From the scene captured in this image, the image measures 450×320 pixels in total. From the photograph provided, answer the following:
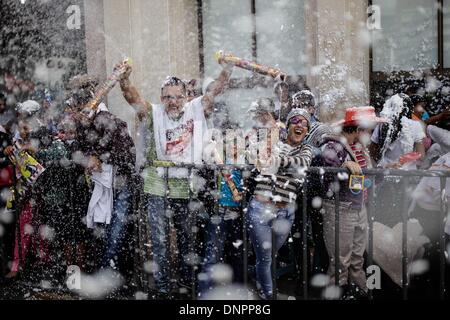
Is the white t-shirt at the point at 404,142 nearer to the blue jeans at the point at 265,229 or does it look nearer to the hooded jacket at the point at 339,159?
the hooded jacket at the point at 339,159

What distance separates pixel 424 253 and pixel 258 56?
3449 mm

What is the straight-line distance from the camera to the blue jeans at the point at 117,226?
471 cm

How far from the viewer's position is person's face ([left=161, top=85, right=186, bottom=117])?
453 cm

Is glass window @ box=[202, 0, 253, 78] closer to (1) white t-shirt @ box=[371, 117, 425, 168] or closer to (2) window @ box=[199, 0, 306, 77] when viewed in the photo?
(2) window @ box=[199, 0, 306, 77]

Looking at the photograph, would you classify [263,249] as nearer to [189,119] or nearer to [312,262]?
[312,262]

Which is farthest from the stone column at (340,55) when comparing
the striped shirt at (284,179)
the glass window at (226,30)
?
the striped shirt at (284,179)

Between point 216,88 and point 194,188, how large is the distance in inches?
34.3

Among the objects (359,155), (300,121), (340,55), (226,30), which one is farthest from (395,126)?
(226,30)

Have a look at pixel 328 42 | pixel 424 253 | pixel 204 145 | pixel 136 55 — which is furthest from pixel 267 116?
pixel 136 55

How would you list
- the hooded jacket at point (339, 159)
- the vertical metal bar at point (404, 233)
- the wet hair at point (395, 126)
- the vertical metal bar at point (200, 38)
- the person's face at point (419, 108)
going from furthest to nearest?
1. the vertical metal bar at point (200, 38)
2. the person's face at point (419, 108)
3. the wet hair at point (395, 126)
4. the hooded jacket at point (339, 159)
5. the vertical metal bar at point (404, 233)

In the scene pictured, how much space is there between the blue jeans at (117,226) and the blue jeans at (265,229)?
1112 mm

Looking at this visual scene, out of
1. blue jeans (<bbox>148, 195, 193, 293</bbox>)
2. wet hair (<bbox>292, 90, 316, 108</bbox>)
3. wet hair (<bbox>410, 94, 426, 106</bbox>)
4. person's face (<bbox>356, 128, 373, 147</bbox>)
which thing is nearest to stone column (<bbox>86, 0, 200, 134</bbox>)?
wet hair (<bbox>292, 90, 316, 108</bbox>)

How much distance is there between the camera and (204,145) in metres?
4.53

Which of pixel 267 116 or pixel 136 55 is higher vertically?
Answer: pixel 136 55
